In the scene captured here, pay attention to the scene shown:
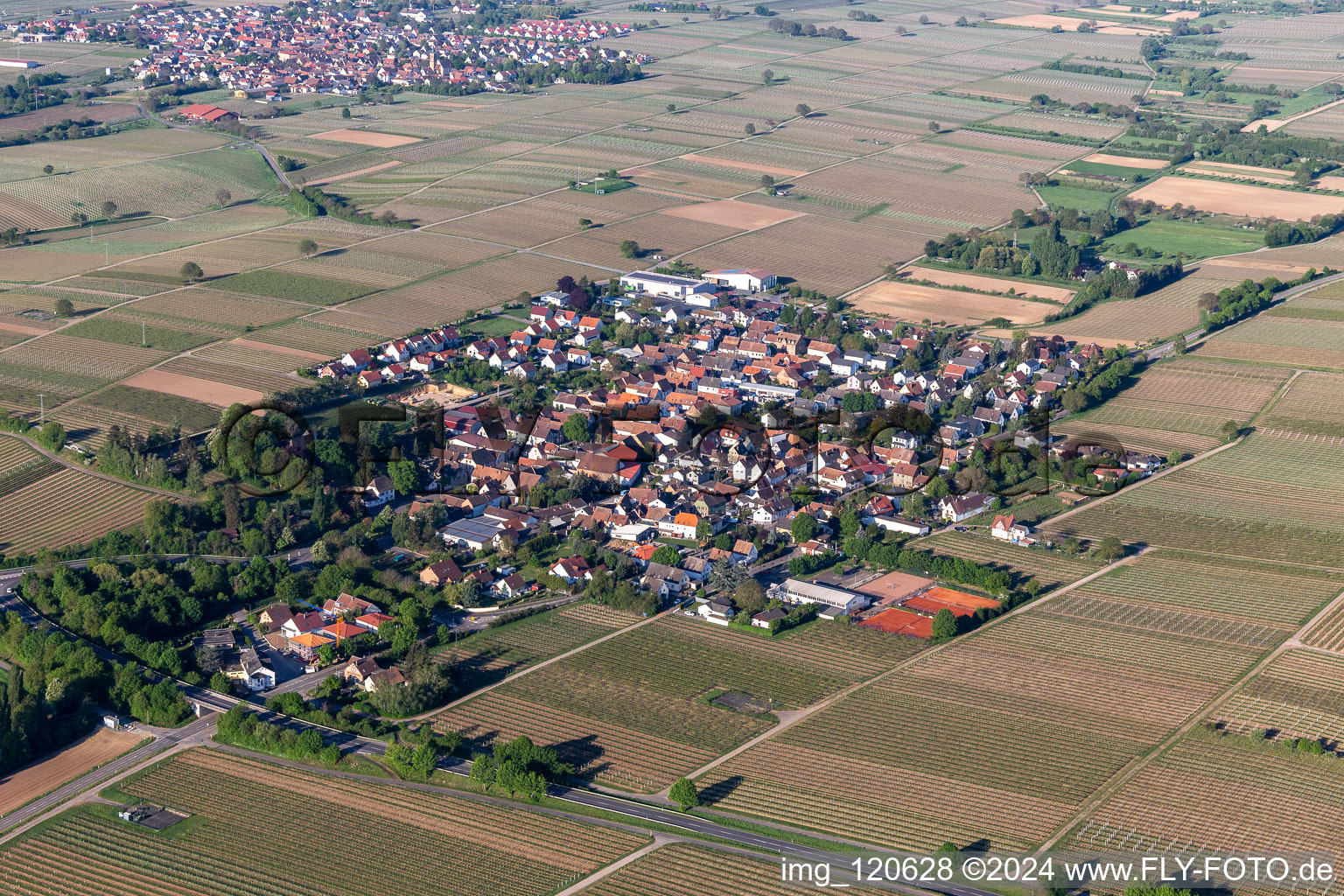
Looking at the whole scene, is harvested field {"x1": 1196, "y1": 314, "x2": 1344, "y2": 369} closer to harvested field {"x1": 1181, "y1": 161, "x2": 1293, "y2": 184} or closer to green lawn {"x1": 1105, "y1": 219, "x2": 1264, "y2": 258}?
green lawn {"x1": 1105, "y1": 219, "x2": 1264, "y2": 258}

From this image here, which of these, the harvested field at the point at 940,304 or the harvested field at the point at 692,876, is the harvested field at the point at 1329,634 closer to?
the harvested field at the point at 692,876

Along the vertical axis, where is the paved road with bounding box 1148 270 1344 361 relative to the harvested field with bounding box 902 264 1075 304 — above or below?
below

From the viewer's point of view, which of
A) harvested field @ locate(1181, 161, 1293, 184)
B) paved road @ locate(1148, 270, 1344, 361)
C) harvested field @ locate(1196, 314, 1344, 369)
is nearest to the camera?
harvested field @ locate(1196, 314, 1344, 369)

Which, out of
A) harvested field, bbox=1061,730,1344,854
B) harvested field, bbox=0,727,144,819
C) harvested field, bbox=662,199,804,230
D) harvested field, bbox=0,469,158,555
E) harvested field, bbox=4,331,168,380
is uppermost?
harvested field, bbox=662,199,804,230

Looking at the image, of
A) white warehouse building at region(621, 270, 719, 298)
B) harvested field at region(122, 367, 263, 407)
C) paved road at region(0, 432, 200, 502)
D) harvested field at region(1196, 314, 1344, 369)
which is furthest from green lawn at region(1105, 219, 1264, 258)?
paved road at region(0, 432, 200, 502)

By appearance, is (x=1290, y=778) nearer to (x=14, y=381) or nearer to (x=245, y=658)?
(x=245, y=658)

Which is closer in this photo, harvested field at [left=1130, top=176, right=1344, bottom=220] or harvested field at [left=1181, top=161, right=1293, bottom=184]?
harvested field at [left=1130, top=176, right=1344, bottom=220]

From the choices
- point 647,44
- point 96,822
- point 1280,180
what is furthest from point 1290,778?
point 647,44

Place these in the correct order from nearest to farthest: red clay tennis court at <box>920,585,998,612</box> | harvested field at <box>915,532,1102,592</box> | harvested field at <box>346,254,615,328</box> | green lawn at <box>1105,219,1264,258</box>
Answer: red clay tennis court at <box>920,585,998,612</box>
harvested field at <box>915,532,1102,592</box>
harvested field at <box>346,254,615,328</box>
green lawn at <box>1105,219,1264,258</box>
